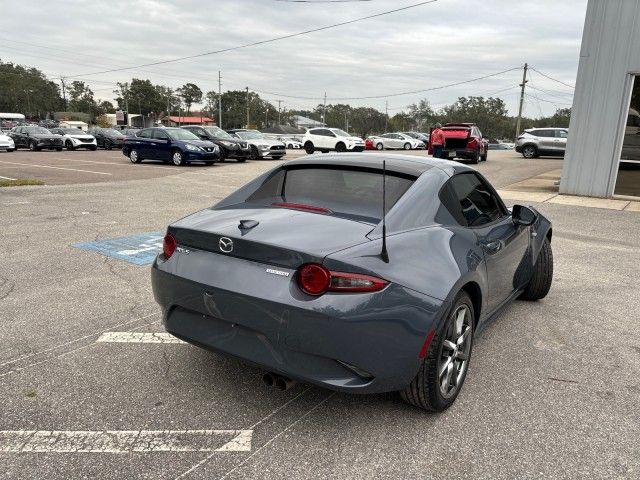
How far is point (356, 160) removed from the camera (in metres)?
3.55

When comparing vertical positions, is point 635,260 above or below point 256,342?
below

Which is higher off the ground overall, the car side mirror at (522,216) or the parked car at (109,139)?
the car side mirror at (522,216)

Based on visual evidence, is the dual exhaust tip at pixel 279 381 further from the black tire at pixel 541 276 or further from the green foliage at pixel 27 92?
the green foliage at pixel 27 92

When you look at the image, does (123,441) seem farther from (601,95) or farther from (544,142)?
(544,142)

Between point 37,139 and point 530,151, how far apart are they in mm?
28620

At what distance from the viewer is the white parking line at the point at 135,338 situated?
12.2ft

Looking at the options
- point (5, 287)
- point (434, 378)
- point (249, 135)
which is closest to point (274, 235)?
point (434, 378)

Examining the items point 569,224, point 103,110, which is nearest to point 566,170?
point 569,224

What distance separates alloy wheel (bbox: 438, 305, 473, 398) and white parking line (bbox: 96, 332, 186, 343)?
6.36ft

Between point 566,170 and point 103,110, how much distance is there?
14098cm

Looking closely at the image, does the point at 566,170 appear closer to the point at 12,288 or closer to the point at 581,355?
the point at 581,355

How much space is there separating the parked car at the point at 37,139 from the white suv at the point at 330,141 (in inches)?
601

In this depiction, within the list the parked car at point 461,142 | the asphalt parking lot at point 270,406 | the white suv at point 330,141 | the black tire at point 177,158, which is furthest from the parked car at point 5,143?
the asphalt parking lot at point 270,406

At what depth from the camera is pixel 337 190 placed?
3.30 m
